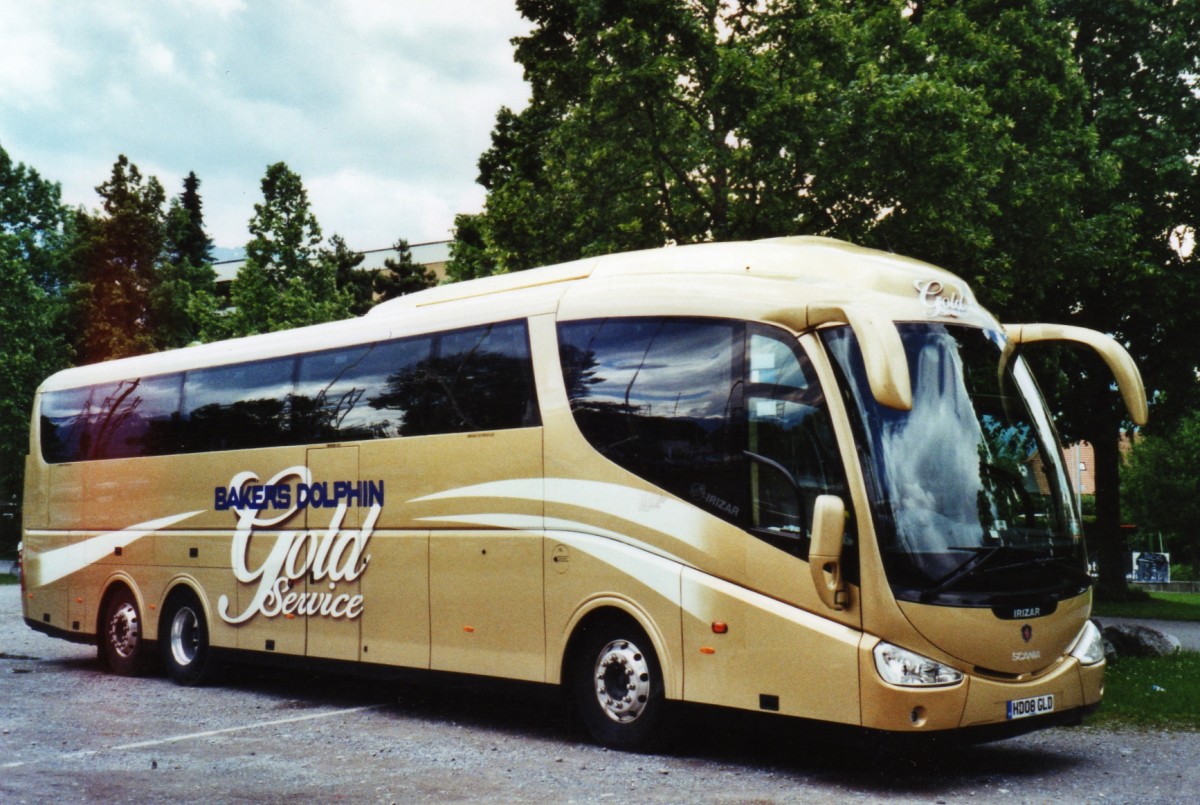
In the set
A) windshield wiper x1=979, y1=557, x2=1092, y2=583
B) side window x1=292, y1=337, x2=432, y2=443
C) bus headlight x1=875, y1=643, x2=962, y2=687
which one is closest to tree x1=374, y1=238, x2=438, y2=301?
side window x1=292, y1=337, x2=432, y2=443

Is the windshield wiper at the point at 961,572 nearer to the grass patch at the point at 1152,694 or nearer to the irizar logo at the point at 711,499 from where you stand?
the irizar logo at the point at 711,499

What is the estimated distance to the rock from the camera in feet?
51.5

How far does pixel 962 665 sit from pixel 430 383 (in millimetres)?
5267

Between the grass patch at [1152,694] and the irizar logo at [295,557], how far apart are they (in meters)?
6.55

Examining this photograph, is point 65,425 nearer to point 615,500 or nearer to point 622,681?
point 615,500

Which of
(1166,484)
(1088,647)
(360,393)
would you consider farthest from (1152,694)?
(1166,484)

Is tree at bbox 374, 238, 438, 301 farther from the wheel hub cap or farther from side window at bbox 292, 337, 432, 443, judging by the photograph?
the wheel hub cap

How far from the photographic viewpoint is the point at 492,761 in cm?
940

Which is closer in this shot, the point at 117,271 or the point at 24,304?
the point at 24,304

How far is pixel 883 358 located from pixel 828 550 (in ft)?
4.21

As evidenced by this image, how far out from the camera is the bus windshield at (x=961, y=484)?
832 centimetres

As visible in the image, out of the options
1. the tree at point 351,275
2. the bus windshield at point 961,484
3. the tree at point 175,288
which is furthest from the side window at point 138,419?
the tree at point 175,288

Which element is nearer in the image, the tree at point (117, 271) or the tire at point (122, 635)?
the tire at point (122, 635)

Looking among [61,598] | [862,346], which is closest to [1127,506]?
[61,598]
